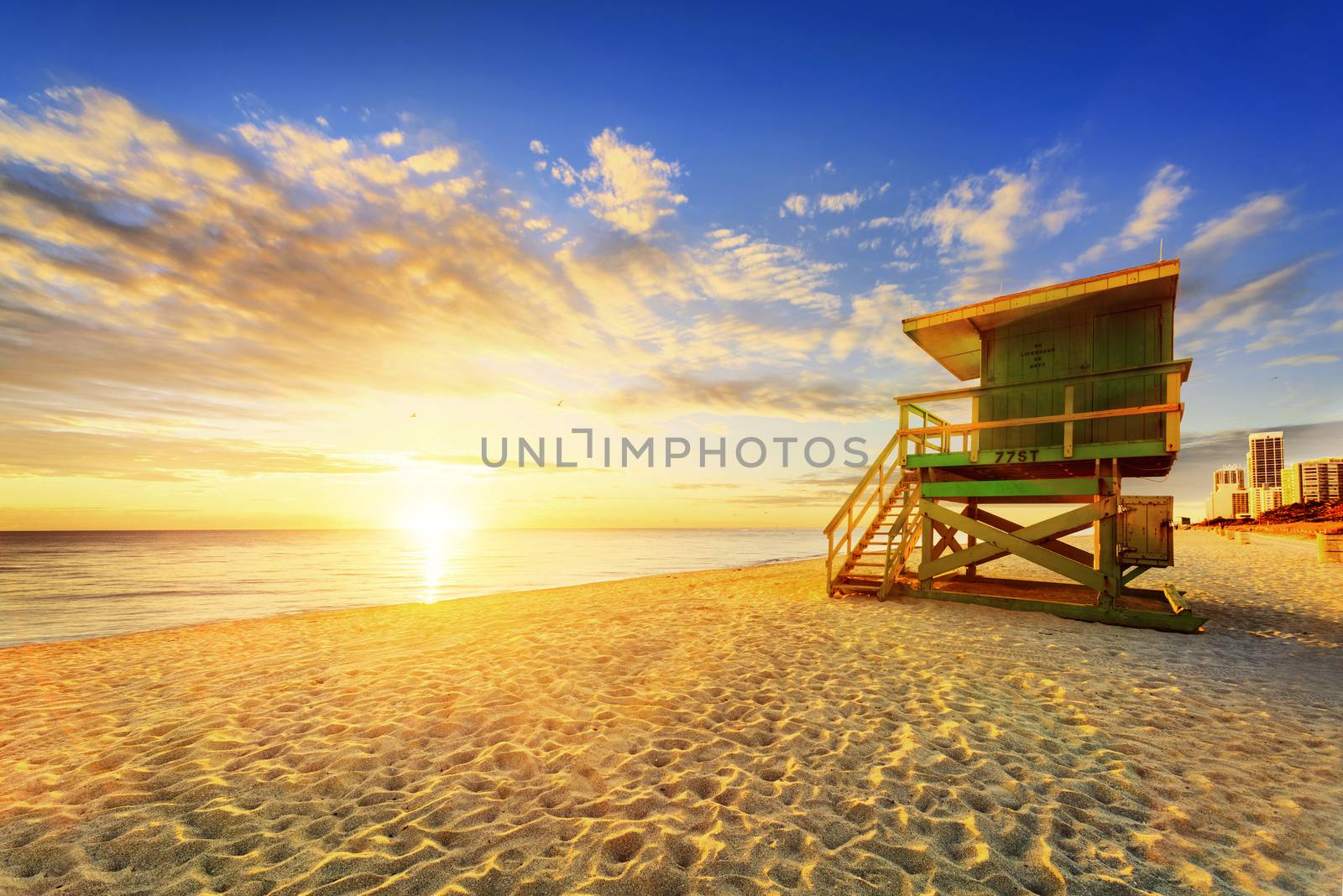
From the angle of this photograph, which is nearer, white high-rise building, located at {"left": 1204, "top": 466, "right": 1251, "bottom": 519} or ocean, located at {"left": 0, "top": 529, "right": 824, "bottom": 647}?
ocean, located at {"left": 0, "top": 529, "right": 824, "bottom": 647}

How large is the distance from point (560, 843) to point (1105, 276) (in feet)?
36.5

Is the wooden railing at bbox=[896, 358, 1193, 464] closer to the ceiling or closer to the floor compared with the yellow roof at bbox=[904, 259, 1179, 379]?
closer to the floor

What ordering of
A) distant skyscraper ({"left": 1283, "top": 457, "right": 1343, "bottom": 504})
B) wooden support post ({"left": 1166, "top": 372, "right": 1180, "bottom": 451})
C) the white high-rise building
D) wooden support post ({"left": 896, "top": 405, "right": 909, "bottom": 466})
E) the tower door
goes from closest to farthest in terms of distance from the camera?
wooden support post ({"left": 1166, "top": 372, "right": 1180, "bottom": 451})
the tower door
wooden support post ({"left": 896, "top": 405, "right": 909, "bottom": 466})
distant skyscraper ({"left": 1283, "top": 457, "right": 1343, "bottom": 504})
the white high-rise building

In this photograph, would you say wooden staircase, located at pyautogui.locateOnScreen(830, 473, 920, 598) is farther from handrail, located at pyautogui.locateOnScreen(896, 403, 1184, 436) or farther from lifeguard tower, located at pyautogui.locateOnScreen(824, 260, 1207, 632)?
handrail, located at pyautogui.locateOnScreen(896, 403, 1184, 436)

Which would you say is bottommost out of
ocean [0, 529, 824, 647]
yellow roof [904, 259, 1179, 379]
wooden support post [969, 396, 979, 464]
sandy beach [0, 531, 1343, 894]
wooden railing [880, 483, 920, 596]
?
ocean [0, 529, 824, 647]

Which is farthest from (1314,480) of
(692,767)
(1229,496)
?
(692,767)

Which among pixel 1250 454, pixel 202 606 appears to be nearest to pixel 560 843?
pixel 202 606

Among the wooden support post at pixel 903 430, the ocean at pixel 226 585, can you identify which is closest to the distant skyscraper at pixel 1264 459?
the ocean at pixel 226 585

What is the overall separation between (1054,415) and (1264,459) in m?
197

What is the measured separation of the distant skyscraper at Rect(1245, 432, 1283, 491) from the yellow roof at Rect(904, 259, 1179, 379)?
185762 millimetres

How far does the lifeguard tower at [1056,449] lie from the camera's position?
8922 millimetres

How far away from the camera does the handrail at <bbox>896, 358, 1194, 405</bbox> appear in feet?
28.7

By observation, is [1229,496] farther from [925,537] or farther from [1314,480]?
[925,537]

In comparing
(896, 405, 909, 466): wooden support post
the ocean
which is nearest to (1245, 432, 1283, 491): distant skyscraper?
the ocean
